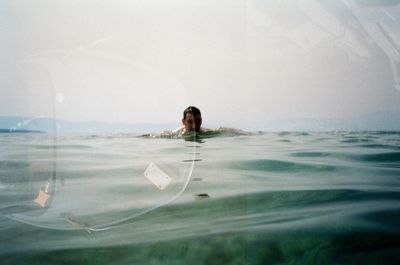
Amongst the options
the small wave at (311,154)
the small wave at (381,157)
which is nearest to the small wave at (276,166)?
the small wave at (311,154)

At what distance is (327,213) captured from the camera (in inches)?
97.4

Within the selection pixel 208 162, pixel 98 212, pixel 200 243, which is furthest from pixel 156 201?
pixel 208 162

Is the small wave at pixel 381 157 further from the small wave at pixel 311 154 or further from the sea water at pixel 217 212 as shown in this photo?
the small wave at pixel 311 154

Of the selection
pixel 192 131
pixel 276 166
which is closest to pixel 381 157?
pixel 276 166

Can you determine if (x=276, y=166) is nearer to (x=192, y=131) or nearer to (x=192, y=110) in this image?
(x=192, y=110)

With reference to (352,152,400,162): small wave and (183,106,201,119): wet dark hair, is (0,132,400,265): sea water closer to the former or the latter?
(352,152,400,162): small wave

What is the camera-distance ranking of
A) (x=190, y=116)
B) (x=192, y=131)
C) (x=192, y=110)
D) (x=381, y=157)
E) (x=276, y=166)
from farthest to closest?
(x=192, y=131), (x=381, y=157), (x=190, y=116), (x=192, y=110), (x=276, y=166)

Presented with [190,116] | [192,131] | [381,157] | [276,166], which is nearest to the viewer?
[276,166]

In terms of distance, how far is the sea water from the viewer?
198 centimetres

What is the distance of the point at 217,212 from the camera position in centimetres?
255

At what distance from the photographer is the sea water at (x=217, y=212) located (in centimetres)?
198

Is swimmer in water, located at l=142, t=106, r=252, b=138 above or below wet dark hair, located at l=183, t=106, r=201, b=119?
below

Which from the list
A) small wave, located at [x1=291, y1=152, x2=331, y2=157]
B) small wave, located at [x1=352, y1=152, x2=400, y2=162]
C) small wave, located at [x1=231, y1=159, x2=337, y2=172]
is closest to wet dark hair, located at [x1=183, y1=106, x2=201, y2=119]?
small wave, located at [x1=231, y1=159, x2=337, y2=172]

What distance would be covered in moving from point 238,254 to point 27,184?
6.22ft
